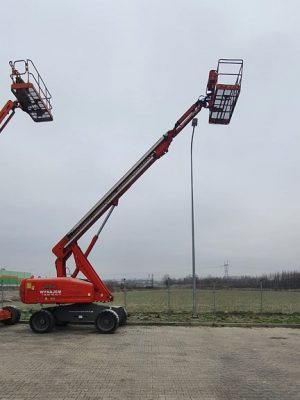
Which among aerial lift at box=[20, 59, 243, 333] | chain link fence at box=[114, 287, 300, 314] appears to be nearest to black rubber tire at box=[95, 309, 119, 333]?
aerial lift at box=[20, 59, 243, 333]

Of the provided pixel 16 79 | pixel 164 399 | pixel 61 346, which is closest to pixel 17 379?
pixel 164 399

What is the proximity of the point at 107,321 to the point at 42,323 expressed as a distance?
78.4 inches

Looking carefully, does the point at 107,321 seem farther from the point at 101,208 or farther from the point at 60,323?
the point at 101,208

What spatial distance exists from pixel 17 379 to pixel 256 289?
1902 inches

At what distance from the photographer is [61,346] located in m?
12.9

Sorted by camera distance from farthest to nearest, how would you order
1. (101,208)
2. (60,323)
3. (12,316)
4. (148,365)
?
(12,316)
(101,208)
(60,323)
(148,365)

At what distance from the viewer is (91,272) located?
16484mm

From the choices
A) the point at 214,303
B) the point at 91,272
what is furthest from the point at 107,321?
the point at 214,303

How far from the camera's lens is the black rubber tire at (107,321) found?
15.5 meters

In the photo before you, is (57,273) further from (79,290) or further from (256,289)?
(256,289)

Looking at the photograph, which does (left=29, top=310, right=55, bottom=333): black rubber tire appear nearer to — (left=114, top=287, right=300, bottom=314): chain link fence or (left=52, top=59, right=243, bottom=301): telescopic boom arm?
(left=52, top=59, right=243, bottom=301): telescopic boom arm

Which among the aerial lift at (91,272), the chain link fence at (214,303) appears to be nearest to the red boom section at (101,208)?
the aerial lift at (91,272)

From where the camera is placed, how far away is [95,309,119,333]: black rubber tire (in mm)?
15484

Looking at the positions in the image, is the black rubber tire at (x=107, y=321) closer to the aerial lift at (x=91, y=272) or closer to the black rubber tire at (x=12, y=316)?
the aerial lift at (x=91, y=272)
